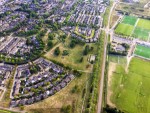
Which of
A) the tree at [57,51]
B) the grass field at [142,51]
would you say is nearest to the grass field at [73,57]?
the tree at [57,51]

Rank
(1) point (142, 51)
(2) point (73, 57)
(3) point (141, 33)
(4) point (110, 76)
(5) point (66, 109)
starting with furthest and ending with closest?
(3) point (141, 33)
(1) point (142, 51)
(2) point (73, 57)
(4) point (110, 76)
(5) point (66, 109)

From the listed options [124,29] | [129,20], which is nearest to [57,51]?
[124,29]

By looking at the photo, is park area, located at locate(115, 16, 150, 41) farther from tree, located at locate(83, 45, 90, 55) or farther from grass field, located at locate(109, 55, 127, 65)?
tree, located at locate(83, 45, 90, 55)

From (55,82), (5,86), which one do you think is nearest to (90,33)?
(55,82)

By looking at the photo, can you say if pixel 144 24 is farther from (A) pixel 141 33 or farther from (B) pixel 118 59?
(B) pixel 118 59

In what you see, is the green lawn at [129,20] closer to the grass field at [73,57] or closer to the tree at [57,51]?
the grass field at [73,57]

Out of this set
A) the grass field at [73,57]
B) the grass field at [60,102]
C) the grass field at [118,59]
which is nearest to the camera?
the grass field at [60,102]
